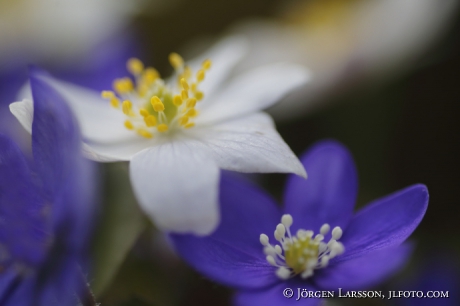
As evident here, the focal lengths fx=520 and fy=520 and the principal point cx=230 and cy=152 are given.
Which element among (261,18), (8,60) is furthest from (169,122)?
(261,18)

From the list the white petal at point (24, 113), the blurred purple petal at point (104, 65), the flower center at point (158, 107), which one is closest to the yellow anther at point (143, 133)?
the flower center at point (158, 107)

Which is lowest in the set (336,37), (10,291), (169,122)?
(10,291)

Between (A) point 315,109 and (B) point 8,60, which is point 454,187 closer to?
(A) point 315,109

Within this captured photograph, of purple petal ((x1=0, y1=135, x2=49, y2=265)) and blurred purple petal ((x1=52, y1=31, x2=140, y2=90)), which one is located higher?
blurred purple petal ((x1=52, y1=31, x2=140, y2=90))

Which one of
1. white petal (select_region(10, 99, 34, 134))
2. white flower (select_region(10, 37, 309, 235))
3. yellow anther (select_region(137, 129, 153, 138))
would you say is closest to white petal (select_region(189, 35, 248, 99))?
white flower (select_region(10, 37, 309, 235))

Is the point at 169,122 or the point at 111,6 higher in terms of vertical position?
the point at 111,6

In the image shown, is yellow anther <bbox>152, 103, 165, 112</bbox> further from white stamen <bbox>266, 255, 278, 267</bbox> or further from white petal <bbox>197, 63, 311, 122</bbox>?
white stamen <bbox>266, 255, 278, 267</bbox>

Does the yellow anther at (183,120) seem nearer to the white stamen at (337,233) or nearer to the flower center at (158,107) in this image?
the flower center at (158,107)
